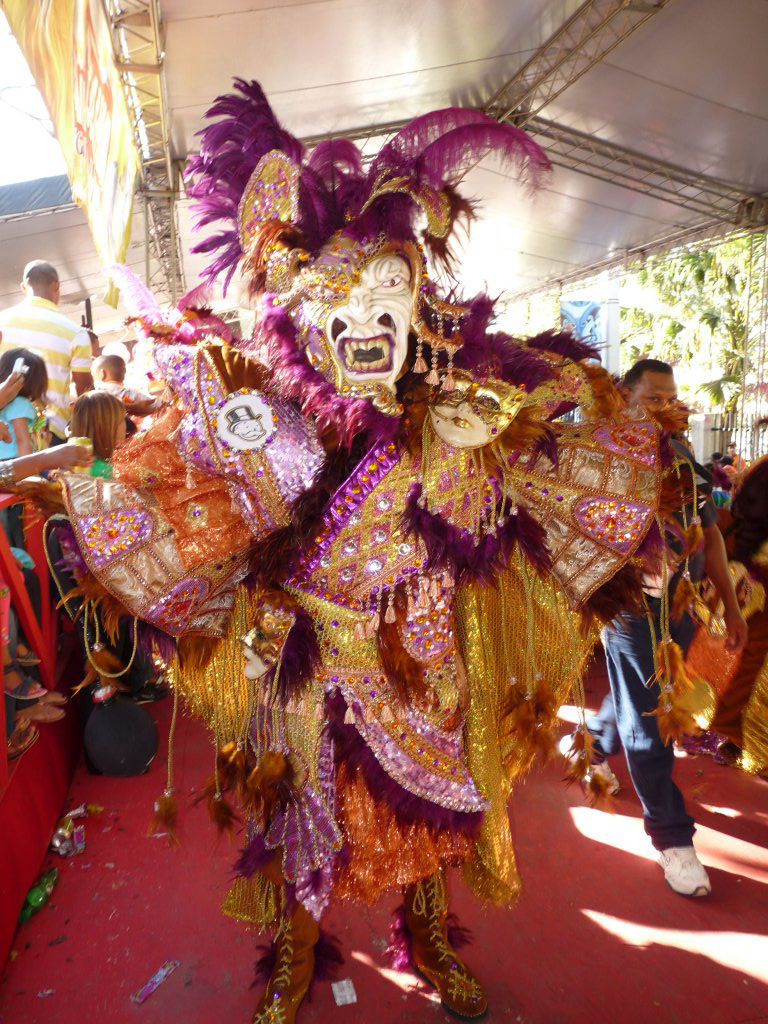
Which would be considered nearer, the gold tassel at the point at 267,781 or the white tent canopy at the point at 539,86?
the gold tassel at the point at 267,781

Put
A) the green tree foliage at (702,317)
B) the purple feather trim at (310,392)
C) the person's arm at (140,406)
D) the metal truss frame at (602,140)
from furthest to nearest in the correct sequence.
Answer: the green tree foliage at (702,317), the metal truss frame at (602,140), the person's arm at (140,406), the purple feather trim at (310,392)

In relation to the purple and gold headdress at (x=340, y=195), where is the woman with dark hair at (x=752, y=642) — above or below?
below

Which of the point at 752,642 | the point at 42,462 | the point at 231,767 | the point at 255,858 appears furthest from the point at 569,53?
the point at 255,858

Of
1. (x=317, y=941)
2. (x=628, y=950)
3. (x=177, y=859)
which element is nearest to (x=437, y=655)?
(x=317, y=941)

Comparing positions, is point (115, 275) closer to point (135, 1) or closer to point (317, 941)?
point (317, 941)

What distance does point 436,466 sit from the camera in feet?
4.49

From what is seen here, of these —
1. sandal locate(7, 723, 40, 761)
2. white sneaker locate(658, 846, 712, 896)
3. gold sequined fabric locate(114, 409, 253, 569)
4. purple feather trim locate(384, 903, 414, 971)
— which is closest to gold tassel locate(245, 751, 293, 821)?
gold sequined fabric locate(114, 409, 253, 569)

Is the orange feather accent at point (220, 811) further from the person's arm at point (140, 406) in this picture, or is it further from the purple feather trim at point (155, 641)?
the person's arm at point (140, 406)

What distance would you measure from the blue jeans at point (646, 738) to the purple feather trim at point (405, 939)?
0.69 m

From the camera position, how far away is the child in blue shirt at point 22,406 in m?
2.42

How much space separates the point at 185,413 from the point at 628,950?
1735 mm

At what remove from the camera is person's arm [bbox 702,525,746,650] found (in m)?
2.01

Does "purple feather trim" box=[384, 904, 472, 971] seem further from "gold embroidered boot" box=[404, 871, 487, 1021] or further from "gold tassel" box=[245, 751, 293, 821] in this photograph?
"gold tassel" box=[245, 751, 293, 821]

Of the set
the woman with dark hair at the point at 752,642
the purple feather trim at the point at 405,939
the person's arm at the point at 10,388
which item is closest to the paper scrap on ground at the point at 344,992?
the purple feather trim at the point at 405,939
